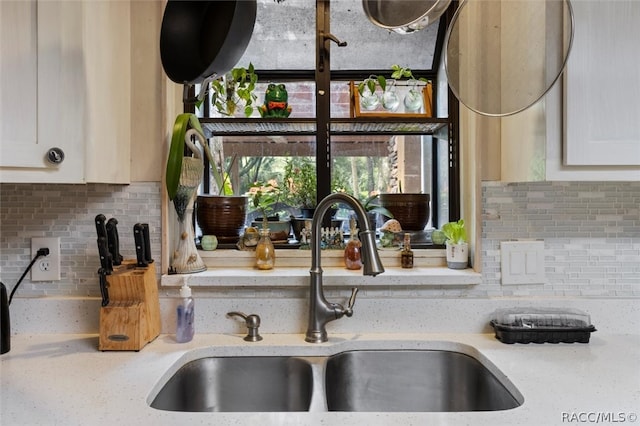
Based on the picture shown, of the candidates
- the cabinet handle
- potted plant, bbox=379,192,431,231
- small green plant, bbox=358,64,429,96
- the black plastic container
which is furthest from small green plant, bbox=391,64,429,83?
the cabinet handle

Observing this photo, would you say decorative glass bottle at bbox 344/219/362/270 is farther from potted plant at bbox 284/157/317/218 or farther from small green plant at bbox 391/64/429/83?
small green plant at bbox 391/64/429/83

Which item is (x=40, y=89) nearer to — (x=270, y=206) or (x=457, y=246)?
(x=270, y=206)

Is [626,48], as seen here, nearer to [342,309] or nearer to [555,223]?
[555,223]

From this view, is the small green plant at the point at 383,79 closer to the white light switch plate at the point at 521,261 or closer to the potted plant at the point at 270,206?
the potted plant at the point at 270,206

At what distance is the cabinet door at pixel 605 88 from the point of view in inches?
40.3

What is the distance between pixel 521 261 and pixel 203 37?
1101mm

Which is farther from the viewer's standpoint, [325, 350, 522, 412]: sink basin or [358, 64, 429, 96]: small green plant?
[358, 64, 429, 96]: small green plant

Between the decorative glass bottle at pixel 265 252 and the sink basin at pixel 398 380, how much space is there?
35cm

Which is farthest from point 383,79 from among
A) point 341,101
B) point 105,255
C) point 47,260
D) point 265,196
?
point 47,260

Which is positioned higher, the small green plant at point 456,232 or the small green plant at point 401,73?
the small green plant at point 401,73

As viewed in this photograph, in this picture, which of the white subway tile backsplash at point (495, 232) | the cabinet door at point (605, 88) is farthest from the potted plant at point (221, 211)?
the cabinet door at point (605, 88)

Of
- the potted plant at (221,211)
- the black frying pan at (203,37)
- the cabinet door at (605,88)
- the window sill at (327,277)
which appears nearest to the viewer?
the black frying pan at (203,37)

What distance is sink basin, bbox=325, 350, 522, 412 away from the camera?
46.9 inches

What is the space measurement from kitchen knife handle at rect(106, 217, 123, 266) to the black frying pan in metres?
0.43
